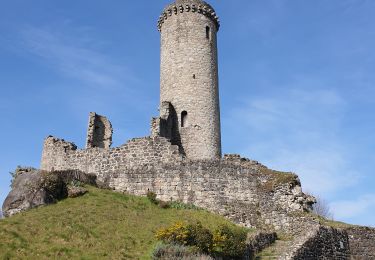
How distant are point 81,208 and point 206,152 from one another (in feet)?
42.0

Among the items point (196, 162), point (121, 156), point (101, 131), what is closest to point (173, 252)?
point (196, 162)

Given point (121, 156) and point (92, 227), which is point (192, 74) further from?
point (92, 227)

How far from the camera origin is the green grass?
18.0 meters

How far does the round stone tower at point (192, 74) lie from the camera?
34594 millimetres

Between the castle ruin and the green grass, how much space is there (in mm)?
1866

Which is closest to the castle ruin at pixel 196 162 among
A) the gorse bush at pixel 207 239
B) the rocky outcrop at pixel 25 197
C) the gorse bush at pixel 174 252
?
the gorse bush at pixel 207 239

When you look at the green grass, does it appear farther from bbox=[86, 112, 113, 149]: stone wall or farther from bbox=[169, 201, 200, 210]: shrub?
bbox=[86, 112, 113, 149]: stone wall

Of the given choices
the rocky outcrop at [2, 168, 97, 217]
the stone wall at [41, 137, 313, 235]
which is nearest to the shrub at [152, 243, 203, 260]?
the stone wall at [41, 137, 313, 235]

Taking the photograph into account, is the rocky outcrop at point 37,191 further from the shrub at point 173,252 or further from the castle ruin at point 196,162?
the shrub at point 173,252

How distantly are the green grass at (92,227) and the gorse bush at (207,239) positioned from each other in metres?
1.02

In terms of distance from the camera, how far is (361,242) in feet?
88.0

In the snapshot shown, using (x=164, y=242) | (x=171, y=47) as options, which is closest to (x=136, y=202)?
(x=164, y=242)

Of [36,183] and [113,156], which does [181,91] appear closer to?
[113,156]

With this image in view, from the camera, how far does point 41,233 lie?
19594 millimetres
